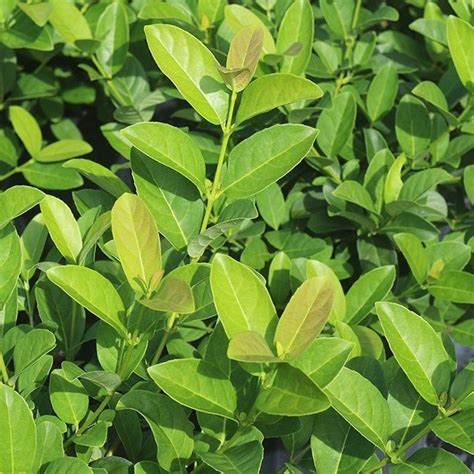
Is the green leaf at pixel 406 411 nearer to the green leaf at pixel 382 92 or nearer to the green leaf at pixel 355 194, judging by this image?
the green leaf at pixel 355 194

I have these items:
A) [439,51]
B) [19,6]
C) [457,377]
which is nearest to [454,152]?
[439,51]

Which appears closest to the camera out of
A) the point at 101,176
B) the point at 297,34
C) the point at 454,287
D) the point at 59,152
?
the point at 101,176

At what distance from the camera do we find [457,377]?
0.96 metres

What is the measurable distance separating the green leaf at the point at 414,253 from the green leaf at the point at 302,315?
389 mm

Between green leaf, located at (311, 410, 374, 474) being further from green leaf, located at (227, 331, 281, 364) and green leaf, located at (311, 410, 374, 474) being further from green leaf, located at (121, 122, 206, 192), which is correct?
green leaf, located at (121, 122, 206, 192)

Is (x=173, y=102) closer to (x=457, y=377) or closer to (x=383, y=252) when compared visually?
(x=383, y=252)

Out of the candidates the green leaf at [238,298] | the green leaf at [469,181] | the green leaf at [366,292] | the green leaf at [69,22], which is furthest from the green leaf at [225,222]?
the green leaf at [69,22]

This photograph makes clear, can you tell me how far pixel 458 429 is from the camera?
0.89 m

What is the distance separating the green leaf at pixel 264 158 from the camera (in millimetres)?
1034

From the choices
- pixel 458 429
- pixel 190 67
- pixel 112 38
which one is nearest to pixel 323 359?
pixel 458 429

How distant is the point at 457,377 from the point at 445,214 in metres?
0.45

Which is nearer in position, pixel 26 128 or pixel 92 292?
pixel 92 292

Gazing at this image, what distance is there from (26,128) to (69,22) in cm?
21

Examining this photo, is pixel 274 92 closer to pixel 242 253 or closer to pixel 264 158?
pixel 264 158
